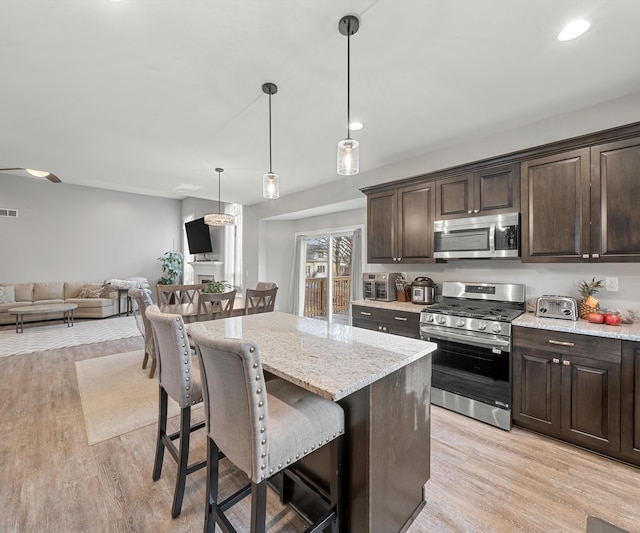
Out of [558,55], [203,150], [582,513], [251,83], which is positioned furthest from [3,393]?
[558,55]

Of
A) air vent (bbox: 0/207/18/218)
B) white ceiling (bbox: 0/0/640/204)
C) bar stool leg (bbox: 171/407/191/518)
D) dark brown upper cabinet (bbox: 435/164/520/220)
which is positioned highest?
white ceiling (bbox: 0/0/640/204)

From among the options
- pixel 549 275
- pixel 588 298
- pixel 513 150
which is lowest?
pixel 588 298

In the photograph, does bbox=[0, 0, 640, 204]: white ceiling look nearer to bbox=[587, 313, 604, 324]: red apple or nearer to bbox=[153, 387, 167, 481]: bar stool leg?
bbox=[587, 313, 604, 324]: red apple

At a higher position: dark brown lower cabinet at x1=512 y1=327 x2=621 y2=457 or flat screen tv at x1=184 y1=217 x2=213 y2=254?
flat screen tv at x1=184 y1=217 x2=213 y2=254

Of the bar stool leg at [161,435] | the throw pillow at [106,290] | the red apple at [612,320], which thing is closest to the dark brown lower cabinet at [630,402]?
the red apple at [612,320]

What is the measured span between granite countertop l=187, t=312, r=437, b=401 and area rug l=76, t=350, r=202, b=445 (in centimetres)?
127

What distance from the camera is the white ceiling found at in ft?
5.36

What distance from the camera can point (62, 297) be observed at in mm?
7152

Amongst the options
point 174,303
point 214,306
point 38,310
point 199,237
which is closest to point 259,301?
point 214,306

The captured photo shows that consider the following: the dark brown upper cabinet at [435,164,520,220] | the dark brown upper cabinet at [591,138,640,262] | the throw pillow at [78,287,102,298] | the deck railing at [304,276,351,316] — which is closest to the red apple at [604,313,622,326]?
the dark brown upper cabinet at [591,138,640,262]

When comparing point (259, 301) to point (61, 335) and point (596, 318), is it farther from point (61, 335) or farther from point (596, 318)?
point (61, 335)

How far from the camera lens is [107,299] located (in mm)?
7145

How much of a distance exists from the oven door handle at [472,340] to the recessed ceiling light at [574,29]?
6.78 ft

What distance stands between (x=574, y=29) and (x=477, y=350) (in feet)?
7.43
